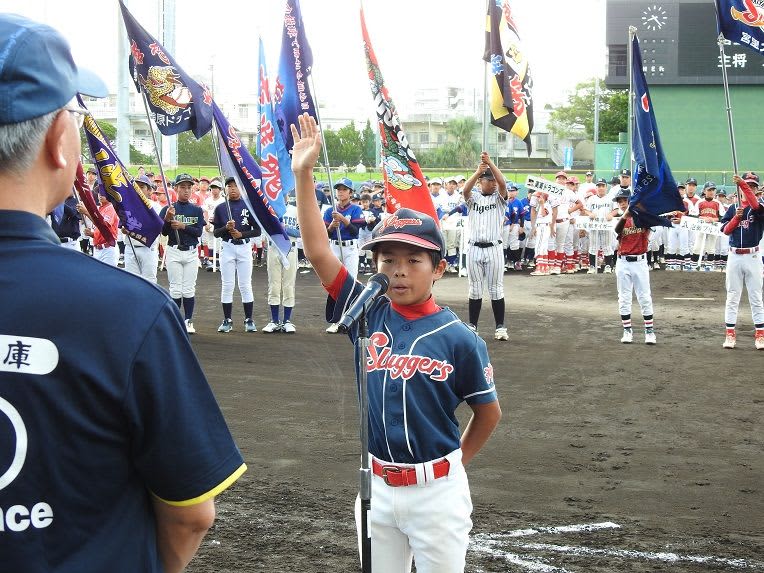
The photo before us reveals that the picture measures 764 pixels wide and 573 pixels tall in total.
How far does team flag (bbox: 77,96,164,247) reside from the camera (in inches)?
447

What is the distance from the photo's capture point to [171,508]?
192cm

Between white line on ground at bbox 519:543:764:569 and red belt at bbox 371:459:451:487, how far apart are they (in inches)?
93.1

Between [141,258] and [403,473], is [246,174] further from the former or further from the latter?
[403,473]

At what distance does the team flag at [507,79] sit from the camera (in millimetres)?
10805

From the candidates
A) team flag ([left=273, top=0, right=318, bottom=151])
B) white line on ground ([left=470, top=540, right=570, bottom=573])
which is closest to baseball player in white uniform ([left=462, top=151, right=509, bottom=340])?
team flag ([left=273, top=0, right=318, bottom=151])

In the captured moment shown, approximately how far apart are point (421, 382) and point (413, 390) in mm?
46

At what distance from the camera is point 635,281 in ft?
44.6

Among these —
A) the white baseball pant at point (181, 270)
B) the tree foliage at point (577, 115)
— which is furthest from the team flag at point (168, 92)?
the tree foliage at point (577, 115)

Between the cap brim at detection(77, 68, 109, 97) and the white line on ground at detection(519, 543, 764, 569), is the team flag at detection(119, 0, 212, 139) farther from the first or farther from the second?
the cap brim at detection(77, 68, 109, 97)

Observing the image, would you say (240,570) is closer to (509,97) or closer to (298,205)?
(298,205)

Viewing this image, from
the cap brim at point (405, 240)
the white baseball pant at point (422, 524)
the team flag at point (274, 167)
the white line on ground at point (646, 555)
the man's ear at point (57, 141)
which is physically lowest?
the white line on ground at point (646, 555)

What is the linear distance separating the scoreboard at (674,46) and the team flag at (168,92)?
25379 mm

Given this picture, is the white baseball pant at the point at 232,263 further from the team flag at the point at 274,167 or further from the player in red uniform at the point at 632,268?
the player in red uniform at the point at 632,268

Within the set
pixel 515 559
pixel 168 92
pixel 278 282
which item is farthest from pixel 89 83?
pixel 278 282
